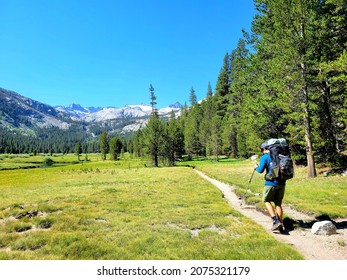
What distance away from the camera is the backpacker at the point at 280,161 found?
7828mm

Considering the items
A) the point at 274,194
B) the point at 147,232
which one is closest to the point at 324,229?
the point at 274,194

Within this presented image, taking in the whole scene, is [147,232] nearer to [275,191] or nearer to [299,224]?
[275,191]

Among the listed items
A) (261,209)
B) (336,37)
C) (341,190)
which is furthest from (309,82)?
(261,209)

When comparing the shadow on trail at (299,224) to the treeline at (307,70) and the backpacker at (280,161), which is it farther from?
the treeline at (307,70)

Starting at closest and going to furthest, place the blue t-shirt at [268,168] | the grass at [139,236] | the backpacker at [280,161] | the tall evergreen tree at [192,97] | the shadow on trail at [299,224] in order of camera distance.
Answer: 1. the grass at [139,236]
2. the backpacker at [280,161]
3. the blue t-shirt at [268,168]
4. the shadow on trail at [299,224]
5. the tall evergreen tree at [192,97]

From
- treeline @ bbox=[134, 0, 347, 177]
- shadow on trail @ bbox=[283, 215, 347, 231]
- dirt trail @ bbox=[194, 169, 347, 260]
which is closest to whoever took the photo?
dirt trail @ bbox=[194, 169, 347, 260]

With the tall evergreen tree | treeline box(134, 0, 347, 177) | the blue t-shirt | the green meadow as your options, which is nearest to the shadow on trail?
the green meadow

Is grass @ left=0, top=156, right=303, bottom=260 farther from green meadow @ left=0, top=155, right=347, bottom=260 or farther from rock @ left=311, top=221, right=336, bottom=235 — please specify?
rock @ left=311, top=221, right=336, bottom=235

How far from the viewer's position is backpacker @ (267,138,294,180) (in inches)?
308

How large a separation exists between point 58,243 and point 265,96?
23.2 meters

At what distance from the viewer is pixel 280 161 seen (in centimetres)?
801

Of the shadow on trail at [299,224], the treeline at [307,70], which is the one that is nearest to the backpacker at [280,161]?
the shadow on trail at [299,224]

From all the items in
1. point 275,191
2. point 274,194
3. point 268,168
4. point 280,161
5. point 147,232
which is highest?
point 280,161
